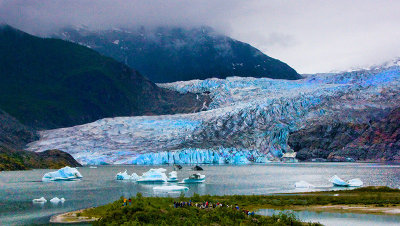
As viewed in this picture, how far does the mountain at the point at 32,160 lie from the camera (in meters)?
91.6

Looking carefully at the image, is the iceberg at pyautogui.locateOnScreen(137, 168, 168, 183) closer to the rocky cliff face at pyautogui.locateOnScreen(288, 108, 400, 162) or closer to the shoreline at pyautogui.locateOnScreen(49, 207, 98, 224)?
the shoreline at pyautogui.locateOnScreen(49, 207, 98, 224)

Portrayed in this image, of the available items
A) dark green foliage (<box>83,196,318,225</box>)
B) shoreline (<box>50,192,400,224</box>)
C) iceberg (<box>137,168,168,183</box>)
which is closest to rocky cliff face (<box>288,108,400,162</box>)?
iceberg (<box>137,168,168,183</box>)

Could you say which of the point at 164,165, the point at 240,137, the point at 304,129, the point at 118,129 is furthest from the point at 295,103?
the point at 118,129

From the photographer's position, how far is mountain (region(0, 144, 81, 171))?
91.6m

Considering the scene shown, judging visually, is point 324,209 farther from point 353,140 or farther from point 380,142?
point 353,140

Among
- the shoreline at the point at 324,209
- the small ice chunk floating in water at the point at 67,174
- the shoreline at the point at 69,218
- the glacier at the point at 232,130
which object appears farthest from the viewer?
the glacier at the point at 232,130

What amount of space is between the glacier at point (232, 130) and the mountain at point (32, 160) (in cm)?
800

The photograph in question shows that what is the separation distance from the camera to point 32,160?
9544cm

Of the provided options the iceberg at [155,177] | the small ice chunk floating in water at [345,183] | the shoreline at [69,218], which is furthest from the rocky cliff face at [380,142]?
the shoreline at [69,218]

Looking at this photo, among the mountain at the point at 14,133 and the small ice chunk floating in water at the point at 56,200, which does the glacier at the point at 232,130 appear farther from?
the small ice chunk floating in water at the point at 56,200

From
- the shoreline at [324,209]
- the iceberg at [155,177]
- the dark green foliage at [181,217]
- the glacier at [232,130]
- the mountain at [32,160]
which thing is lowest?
the shoreline at [324,209]

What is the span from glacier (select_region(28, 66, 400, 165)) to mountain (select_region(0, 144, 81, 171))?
26.3 feet

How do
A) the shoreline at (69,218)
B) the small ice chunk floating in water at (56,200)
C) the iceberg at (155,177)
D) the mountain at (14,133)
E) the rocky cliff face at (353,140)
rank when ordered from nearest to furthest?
1. the shoreline at (69,218)
2. the small ice chunk floating in water at (56,200)
3. the iceberg at (155,177)
4. the rocky cliff face at (353,140)
5. the mountain at (14,133)

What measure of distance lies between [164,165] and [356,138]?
43320 mm
